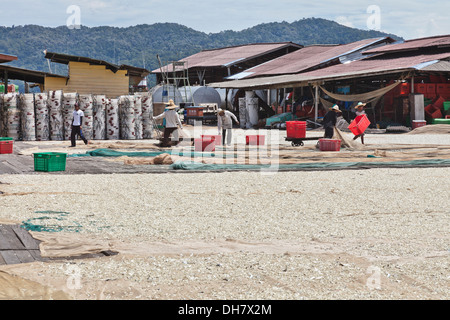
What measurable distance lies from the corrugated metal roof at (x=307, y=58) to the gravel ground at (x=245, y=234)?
34.1 metres

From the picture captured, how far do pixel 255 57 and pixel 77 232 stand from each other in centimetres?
5043

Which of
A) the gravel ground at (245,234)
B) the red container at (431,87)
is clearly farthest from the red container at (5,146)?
the red container at (431,87)

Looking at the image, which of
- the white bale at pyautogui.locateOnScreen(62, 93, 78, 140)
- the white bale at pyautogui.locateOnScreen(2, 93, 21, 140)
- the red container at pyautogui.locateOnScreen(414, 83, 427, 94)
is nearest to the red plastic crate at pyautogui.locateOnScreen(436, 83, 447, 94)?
the red container at pyautogui.locateOnScreen(414, 83, 427, 94)

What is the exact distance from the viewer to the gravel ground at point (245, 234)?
5.39 m

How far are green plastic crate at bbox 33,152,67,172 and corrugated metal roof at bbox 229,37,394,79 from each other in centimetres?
3309

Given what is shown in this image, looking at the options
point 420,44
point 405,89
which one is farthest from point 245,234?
point 420,44

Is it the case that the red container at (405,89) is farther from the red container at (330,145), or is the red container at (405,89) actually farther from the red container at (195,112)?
the red container at (330,145)

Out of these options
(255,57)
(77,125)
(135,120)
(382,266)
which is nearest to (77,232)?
(382,266)

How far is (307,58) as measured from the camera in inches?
2015

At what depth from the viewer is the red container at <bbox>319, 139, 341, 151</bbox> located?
18781 mm

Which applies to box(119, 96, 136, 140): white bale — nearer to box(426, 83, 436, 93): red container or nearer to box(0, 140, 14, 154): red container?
box(0, 140, 14, 154): red container

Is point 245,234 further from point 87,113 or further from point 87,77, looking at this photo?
point 87,77

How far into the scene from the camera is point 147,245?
269 inches
